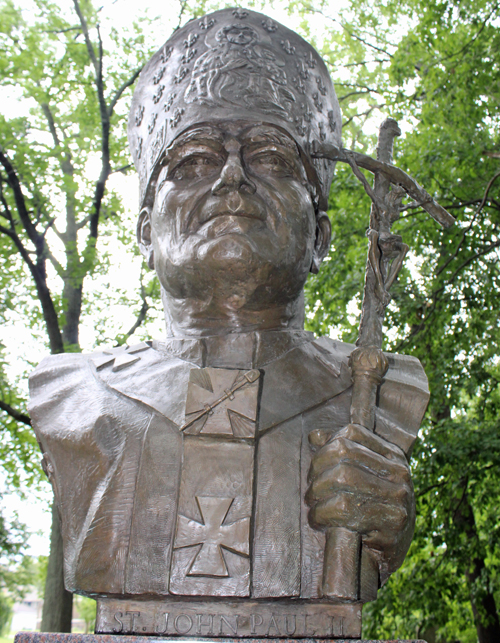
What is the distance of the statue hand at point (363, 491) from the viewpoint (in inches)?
95.3

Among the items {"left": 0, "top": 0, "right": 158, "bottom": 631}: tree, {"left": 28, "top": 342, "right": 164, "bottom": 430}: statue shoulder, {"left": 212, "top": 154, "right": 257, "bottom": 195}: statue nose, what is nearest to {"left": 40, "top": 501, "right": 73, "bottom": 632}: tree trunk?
{"left": 0, "top": 0, "right": 158, "bottom": 631}: tree

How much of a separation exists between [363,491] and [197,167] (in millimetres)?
1677

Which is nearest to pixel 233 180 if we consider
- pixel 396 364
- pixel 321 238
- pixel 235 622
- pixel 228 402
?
pixel 321 238

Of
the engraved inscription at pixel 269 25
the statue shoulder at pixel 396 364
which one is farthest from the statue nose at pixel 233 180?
the engraved inscription at pixel 269 25

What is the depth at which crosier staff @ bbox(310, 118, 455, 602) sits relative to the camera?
2355 mm

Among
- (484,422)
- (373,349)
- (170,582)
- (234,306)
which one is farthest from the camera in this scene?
(484,422)

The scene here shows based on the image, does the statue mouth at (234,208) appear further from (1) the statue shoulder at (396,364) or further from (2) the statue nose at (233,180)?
(1) the statue shoulder at (396,364)

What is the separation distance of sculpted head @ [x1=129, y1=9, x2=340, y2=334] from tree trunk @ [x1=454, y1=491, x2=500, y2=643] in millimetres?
4023

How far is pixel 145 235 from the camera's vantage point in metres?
3.65

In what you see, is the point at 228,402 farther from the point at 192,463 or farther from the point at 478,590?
the point at 478,590

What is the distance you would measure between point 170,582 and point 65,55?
7734 millimetres

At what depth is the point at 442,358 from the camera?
6516 mm

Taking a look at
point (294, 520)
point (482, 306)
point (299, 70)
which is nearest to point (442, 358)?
point (482, 306)

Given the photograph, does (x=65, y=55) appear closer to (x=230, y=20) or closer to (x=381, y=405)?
(x=230, y=20)
